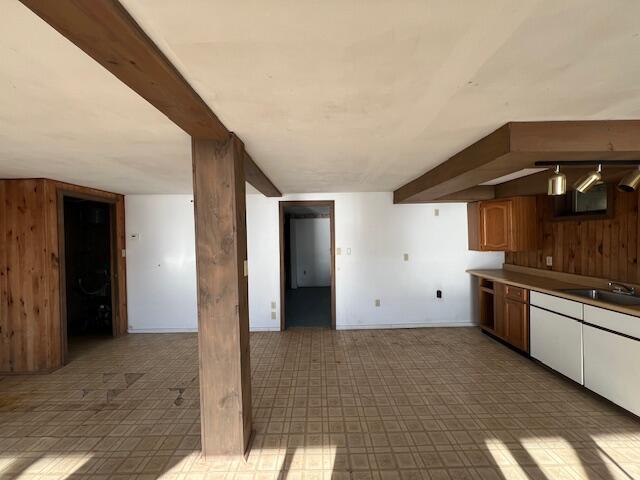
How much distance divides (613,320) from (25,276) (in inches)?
220

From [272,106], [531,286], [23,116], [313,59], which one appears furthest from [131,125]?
[531,286]

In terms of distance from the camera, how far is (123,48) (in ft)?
2.87

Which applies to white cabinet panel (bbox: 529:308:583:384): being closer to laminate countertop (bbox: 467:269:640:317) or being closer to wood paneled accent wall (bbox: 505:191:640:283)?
laminate countertop (bbox: 467:269:640:317)

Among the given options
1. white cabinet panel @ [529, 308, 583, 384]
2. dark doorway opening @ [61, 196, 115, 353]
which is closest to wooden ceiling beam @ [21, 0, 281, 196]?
white cabinet panel @ [529, 308, 583, 384]

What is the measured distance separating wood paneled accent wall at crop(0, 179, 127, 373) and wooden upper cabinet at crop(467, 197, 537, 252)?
530 cm

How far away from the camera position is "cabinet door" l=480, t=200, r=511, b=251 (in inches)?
147

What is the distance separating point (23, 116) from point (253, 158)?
1.35 metres

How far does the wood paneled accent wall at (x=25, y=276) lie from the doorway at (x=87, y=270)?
1.21 meters

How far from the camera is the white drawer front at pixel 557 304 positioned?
2611 millimetres

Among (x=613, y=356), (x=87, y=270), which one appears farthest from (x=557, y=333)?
(x=87, y=270)

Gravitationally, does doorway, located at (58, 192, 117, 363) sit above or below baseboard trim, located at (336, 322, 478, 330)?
above

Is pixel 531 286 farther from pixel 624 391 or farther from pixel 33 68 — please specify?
pixel 33 68

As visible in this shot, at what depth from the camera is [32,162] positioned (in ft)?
8.20

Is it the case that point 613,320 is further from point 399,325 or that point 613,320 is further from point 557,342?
point 399,325
